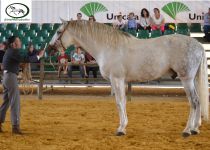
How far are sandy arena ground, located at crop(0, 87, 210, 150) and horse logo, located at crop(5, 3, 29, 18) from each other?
219 inches

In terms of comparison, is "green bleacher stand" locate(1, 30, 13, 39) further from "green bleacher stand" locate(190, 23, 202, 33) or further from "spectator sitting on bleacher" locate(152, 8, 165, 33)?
"green bleacher stand" locate(190, 23, 202, 33)

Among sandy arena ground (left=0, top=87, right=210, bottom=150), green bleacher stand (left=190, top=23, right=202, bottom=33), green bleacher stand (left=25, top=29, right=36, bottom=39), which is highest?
green bleacher stand (left=190, top=23, right=202, bottom=33)

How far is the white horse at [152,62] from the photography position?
30.2 ft

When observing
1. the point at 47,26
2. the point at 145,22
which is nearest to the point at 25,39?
the point at 47,26

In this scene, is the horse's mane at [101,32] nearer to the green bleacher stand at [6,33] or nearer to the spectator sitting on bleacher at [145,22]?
the spectator sitting on bleacher at [145,22]

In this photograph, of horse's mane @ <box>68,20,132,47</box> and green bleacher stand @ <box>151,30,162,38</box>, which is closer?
horse's mane @ <box>68,20,132,47</box>

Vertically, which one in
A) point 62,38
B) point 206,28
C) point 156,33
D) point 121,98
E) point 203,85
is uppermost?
point 206,28

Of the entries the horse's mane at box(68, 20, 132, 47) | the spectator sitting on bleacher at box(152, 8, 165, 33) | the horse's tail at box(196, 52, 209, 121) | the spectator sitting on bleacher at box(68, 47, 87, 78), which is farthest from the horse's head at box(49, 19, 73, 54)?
the spectator sitting on bleacher at box(152, 8, 165, 33)

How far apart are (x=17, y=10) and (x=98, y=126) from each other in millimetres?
11064

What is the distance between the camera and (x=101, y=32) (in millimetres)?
9500

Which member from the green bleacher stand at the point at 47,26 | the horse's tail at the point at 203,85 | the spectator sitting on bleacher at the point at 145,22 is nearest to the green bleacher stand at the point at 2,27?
the green bleacher stand at the point at 47,26

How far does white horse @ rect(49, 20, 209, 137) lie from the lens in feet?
30.2

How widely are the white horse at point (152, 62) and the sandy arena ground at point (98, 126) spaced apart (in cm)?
51

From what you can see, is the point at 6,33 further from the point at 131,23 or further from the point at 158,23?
the point at 158,23
